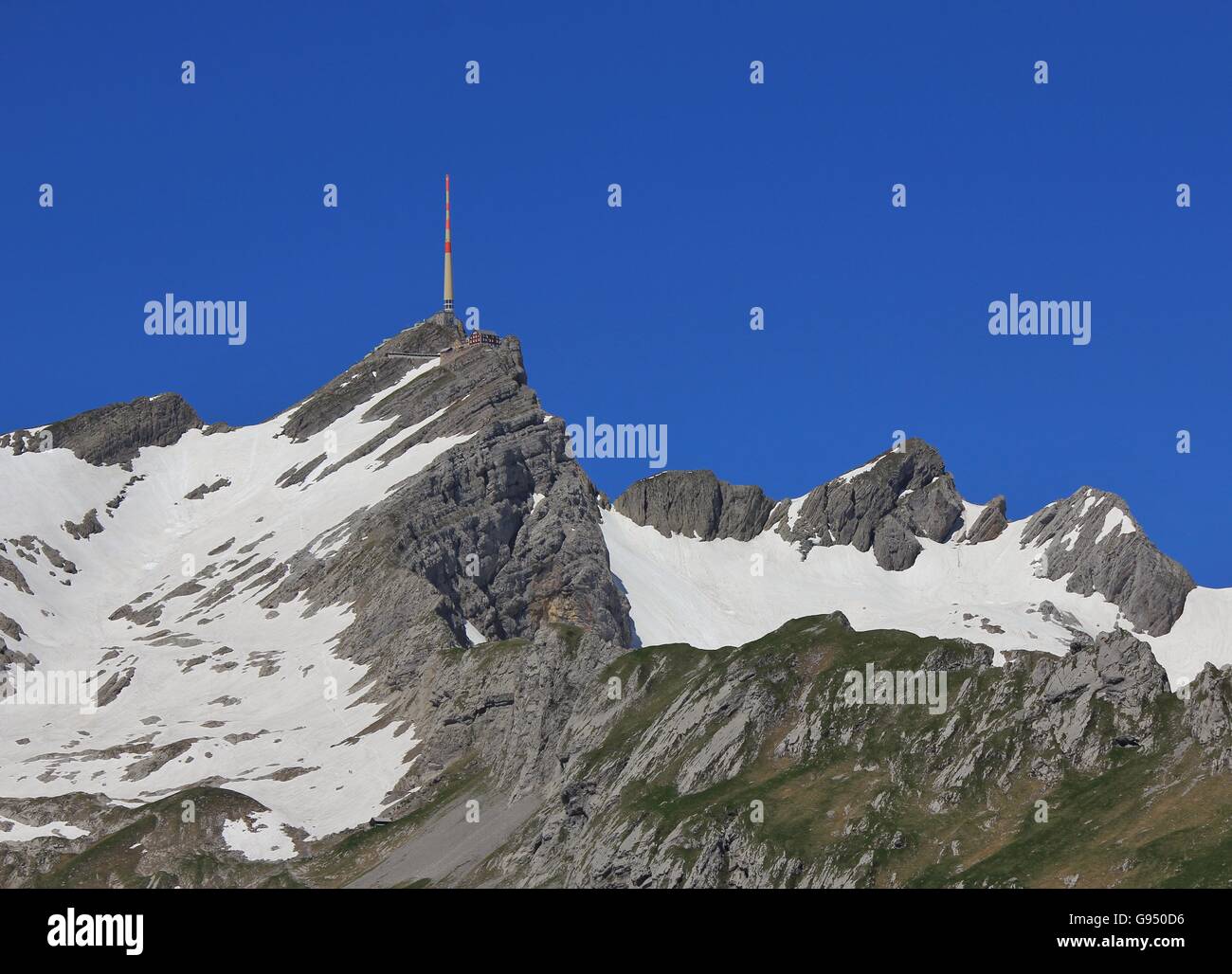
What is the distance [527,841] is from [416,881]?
9954mm

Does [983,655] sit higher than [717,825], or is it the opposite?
[983,655]

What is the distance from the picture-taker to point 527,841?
177625mm

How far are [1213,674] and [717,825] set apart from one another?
34070mm

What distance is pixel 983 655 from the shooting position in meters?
159
